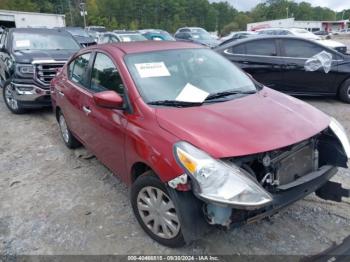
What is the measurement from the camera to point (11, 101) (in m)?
6.99

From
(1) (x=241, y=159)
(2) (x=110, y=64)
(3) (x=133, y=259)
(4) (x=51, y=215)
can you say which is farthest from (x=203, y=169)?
(4) (x=51, y=215)

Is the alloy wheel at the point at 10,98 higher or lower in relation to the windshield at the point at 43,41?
lower

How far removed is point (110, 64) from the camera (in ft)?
11.1

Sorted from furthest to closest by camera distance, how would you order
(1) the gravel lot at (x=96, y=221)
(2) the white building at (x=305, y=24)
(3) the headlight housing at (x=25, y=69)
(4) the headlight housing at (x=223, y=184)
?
1. (2) the white building at (x=305, y=24)
2. (3) the headlight housing at (x=25, y=69)
3. (1) the gravel lot at (x=96, y=221)
4. (4) the headlight housing at (x=223, y=184)

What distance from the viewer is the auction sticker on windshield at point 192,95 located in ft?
9.75

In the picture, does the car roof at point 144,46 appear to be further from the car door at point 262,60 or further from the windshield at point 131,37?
the windshield at point 131,37

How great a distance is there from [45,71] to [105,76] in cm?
365

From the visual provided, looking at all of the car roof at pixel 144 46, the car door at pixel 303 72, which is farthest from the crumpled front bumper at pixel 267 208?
the car door at pixel 303 72

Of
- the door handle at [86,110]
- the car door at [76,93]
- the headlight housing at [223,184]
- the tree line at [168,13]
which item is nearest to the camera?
the headlight housing at [223,184]

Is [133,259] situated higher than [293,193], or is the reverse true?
[293,193]

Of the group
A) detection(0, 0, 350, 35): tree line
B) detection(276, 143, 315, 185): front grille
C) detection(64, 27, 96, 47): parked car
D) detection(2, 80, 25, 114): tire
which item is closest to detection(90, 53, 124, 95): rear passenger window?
detection(276, 143, 315, 185): front grille

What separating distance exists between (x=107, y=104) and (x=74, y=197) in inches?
53.1

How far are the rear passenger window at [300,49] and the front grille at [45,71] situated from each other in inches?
187

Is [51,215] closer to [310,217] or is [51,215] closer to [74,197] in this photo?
[74,197]
